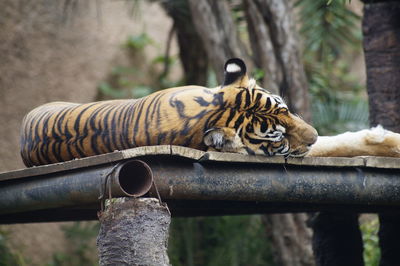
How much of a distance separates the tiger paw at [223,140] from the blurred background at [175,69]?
9.70ft

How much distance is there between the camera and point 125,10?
943 cm

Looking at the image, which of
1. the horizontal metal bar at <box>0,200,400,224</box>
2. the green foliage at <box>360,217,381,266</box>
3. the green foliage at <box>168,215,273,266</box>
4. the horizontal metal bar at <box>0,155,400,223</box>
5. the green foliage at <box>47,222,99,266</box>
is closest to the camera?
the horizontal metal bar at <box>0,155,400,223</box>

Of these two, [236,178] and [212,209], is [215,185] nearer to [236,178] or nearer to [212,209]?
[236,178]

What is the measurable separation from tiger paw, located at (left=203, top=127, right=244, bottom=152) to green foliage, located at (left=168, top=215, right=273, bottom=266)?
13.8ft

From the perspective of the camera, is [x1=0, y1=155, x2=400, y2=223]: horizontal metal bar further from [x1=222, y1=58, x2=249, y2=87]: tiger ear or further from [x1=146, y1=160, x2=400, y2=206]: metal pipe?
[x1=222, y1=58, x2=249, y2=87]: tiger ear

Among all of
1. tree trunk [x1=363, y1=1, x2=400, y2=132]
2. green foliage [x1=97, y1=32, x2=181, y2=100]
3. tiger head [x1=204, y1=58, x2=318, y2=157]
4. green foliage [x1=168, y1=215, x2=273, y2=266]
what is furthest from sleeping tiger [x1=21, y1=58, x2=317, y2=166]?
green foliage [x1=97, y1=32, x2=181, y2=100]

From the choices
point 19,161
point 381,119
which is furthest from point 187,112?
point 19,161

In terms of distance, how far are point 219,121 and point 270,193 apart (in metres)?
0.42

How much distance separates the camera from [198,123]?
3.51m

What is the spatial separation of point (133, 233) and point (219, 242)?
5.13 meters

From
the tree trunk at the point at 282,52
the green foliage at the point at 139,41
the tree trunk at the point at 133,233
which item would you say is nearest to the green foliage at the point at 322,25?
the tree trunk at the point at 282,52

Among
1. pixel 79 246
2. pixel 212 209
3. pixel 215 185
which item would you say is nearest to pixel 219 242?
pixel 79 246

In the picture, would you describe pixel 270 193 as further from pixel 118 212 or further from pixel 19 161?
pixel 19 161

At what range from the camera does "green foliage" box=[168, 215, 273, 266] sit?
25.6 ft
